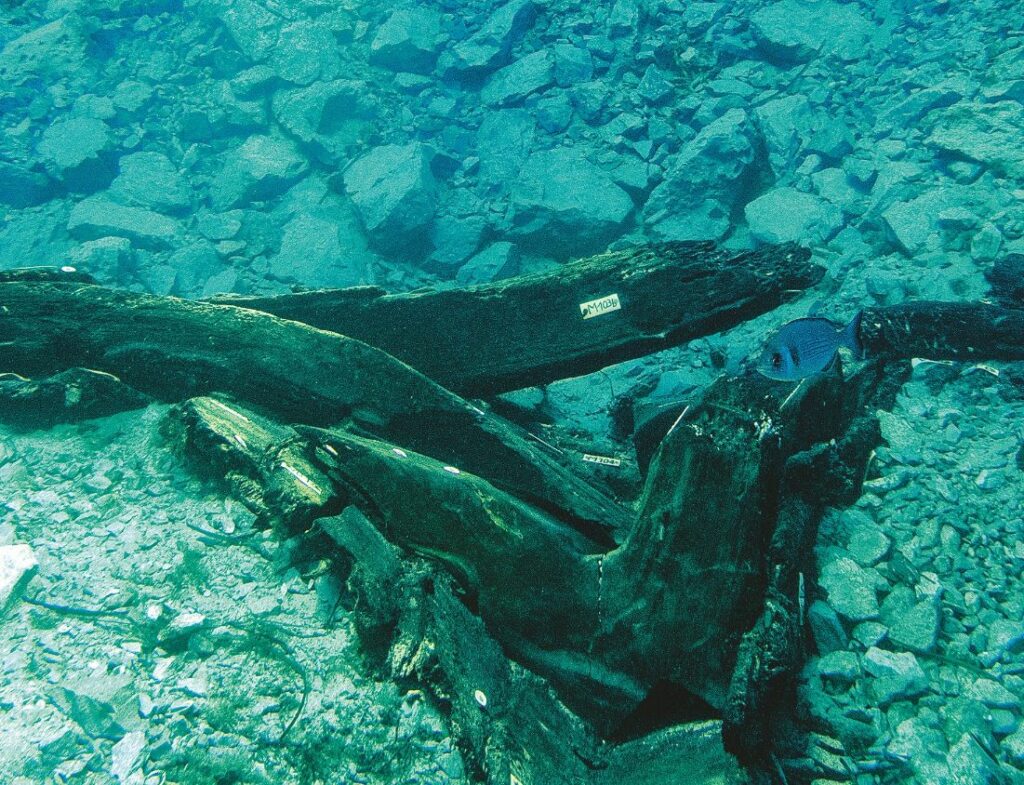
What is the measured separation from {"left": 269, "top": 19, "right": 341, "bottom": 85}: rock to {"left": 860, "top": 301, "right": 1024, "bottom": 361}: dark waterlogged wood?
278 inches

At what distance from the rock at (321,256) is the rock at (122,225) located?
141 centimetres

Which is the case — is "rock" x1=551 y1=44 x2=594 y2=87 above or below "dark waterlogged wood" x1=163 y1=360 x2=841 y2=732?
above

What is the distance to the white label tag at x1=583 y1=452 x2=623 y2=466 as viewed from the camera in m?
2.84

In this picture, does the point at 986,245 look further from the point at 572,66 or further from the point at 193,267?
the point at 193,267

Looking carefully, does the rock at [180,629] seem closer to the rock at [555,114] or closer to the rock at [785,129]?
the rock at [785,129]

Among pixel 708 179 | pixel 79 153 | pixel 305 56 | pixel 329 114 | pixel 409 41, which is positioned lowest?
pixel 708 179

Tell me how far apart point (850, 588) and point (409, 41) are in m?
7.80

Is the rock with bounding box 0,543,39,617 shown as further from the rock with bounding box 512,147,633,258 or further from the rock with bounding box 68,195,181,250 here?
the rock with bounding box 68,195,181,250

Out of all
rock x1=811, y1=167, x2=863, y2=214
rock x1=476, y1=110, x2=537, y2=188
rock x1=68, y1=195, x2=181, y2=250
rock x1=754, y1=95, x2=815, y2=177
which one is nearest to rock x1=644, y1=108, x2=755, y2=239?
rock x1=754, y1=95, x2=815, y2=177

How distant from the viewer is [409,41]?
692 centimetres

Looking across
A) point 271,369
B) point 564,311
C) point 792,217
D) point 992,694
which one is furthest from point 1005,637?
point 792,217

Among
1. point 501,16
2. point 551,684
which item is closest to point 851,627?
point 551,684

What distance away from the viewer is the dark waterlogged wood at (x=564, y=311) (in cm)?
271

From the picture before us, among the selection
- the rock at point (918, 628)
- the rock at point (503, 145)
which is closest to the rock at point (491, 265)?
the rock at point (503, 145)
